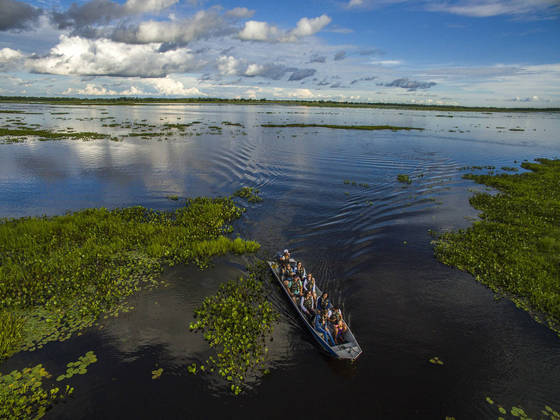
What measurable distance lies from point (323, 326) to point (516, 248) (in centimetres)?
1804

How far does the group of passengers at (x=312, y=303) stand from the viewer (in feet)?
47.2

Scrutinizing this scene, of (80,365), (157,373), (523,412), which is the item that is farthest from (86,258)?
(523,412)

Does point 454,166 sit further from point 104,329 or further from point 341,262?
point 104,329

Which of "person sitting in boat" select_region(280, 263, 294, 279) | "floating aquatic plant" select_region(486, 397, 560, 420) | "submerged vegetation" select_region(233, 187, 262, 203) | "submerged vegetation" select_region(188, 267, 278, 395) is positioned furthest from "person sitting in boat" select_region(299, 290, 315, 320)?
"submerged vegetation" select_region(233, 187, 262, 203)

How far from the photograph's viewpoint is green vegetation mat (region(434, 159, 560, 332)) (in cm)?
1791

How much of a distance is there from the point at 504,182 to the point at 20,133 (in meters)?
103

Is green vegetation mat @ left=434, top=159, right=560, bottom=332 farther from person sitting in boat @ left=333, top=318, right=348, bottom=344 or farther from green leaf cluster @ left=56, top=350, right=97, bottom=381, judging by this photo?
green leaf cluster @ left=56, top=350, right=97, bottom=381

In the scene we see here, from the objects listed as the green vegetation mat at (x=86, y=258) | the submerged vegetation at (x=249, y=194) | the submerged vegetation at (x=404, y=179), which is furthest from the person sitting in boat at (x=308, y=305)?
the submerged vegetation at (x=404, y=179)

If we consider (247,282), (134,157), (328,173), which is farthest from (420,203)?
(134,157)

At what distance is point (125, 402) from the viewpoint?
38.1 ft

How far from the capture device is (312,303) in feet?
53.5

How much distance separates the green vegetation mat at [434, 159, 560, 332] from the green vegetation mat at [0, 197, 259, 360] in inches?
658

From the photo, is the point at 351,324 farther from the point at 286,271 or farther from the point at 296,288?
the point at 286,271

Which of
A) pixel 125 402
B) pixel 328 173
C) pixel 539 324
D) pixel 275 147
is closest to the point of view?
pixel 125 402
